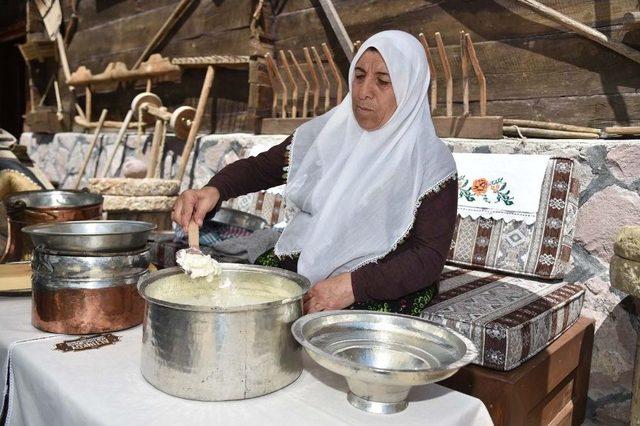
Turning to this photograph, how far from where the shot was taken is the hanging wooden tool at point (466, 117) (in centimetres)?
274

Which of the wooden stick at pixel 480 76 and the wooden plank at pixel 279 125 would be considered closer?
the wooden stick at pixel 480 76

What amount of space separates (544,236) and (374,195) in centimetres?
104

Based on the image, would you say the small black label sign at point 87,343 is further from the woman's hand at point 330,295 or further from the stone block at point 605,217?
the stone block at point 605,217

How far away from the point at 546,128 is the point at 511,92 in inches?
14.4

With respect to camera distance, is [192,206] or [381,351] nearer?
[381,351]

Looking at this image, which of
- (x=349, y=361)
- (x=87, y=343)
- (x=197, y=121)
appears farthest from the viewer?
(x=197, y=121)

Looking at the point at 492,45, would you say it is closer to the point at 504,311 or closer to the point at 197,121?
the point at 504,311

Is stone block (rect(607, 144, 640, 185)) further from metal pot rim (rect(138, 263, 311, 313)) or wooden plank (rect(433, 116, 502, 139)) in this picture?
metal pot rim (rect(138, 263, 311, 313))

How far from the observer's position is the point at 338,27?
3551 millimetres

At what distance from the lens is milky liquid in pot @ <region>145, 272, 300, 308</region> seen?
1175mm

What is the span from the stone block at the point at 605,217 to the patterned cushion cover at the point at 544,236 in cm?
12

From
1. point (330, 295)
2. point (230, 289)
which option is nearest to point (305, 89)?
point (330, 295)

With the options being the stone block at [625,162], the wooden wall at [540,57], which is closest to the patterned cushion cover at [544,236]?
the stone block at [625,162]

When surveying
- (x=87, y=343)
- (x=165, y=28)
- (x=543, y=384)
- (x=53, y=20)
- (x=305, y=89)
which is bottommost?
(x=543, y=384)
